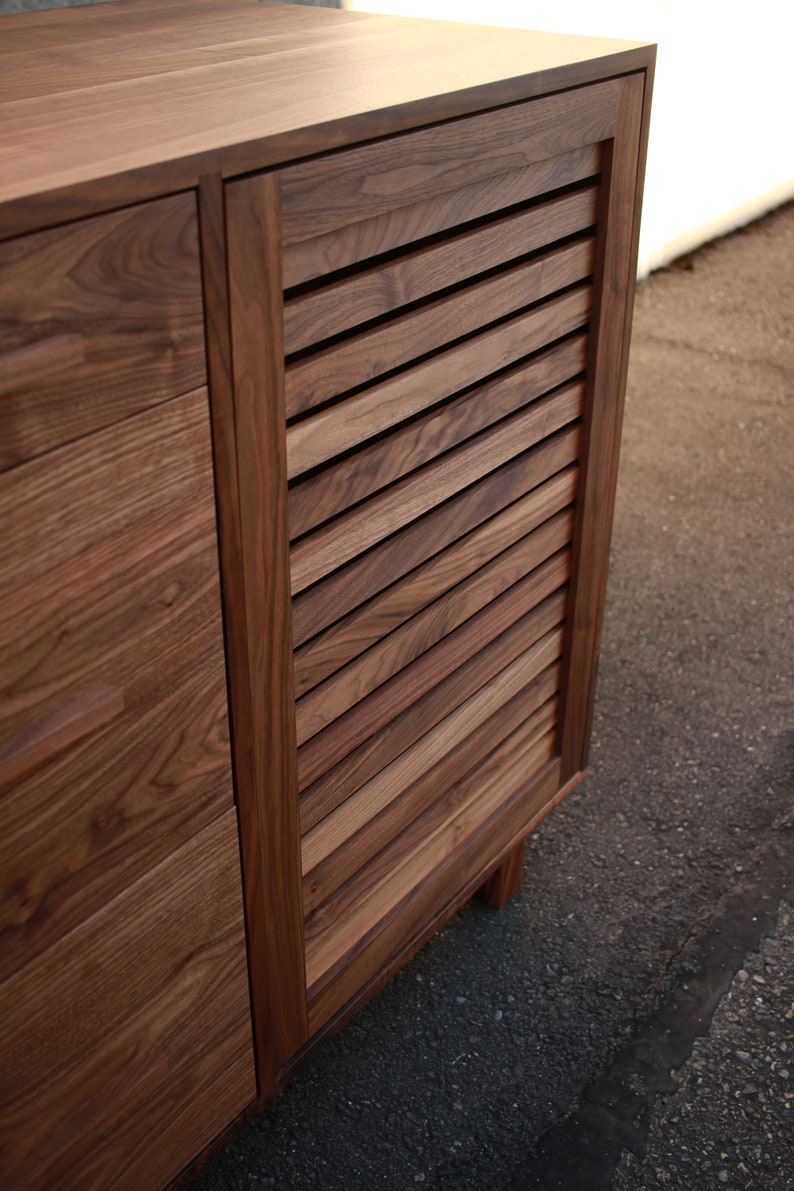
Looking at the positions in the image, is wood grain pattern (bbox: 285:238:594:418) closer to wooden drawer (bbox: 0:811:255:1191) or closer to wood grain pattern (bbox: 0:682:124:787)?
wood grain pattern (bbox: 0:682:124:787)

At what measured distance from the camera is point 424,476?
116 centimetres

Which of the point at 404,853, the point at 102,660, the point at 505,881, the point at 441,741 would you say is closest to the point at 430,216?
the point at 102,660

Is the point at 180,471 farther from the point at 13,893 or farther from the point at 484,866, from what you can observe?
the point at 484,866

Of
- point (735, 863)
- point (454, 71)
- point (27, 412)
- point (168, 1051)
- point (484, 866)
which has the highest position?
point (454, 71)

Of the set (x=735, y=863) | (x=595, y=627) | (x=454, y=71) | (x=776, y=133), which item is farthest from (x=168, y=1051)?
(x=776, y=133)

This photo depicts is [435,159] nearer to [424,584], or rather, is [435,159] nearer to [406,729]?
[424,584]

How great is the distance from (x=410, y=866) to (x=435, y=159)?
2.63 feet

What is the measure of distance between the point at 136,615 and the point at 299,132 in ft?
1.23

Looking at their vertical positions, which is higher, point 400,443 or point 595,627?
point 400,443

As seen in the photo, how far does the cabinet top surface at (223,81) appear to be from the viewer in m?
0.78

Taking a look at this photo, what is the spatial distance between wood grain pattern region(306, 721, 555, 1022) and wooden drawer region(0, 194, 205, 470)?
675 mm

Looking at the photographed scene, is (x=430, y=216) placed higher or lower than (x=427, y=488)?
higher

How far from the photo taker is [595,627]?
1586mm

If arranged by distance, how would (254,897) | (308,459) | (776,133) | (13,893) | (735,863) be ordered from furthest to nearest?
(776,133) → (735,863) → (254,897) → (308,459) → (13,893)
